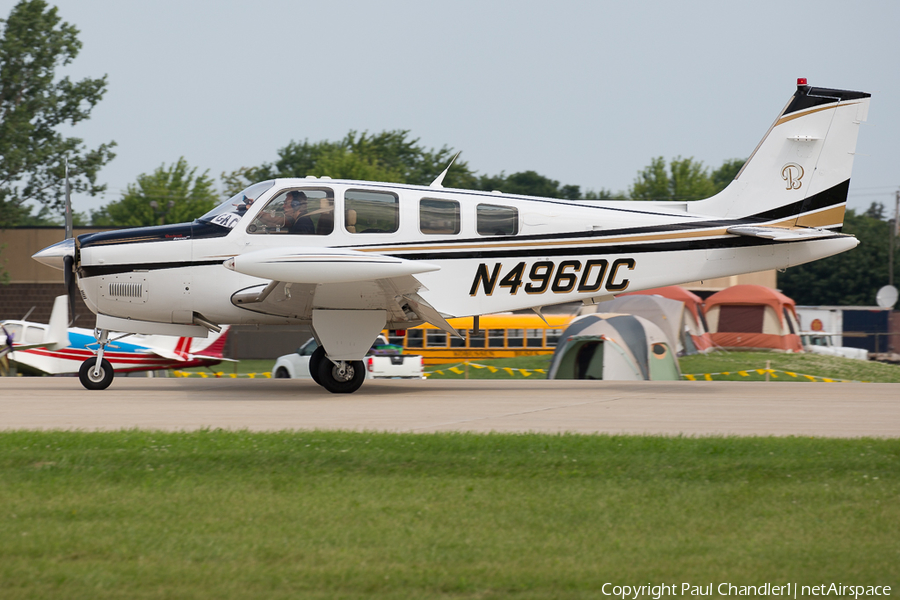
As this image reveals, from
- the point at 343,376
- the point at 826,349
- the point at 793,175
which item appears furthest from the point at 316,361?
the point at 826,349

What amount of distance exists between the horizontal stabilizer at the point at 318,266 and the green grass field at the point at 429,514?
2.98 m

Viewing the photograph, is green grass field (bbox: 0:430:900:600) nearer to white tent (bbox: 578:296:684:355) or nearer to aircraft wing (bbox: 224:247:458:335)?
aircraft wing (bbox: 224:247:458:335)

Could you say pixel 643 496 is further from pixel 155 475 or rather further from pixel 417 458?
pixel 155 475

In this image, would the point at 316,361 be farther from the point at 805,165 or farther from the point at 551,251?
the point at 805,165

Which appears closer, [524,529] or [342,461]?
[524,529]

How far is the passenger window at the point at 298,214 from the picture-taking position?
35.8 feet

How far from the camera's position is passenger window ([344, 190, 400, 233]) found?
36.1ft

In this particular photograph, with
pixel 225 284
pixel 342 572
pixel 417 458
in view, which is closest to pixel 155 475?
pixel 417 458

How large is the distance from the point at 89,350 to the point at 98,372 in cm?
813

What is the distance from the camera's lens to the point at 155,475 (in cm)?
560

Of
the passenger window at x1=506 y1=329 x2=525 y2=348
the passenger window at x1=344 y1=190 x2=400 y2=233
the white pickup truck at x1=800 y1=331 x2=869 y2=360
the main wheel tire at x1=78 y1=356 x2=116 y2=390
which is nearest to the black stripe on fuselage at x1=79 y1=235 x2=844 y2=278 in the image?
the passenger window at x1=344 y1=190 x2=400 y2=233

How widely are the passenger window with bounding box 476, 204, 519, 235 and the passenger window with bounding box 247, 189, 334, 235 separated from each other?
2082 mm

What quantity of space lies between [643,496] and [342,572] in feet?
7.30

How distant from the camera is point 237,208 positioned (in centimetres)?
1109
